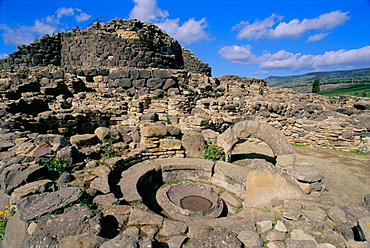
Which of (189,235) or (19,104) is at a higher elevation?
(19,104)

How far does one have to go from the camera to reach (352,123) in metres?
9.37

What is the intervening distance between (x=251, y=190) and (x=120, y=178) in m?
3.13

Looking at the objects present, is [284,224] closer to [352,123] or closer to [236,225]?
[236,225]

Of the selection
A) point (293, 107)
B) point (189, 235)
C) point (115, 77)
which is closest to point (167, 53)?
point (115, 77)

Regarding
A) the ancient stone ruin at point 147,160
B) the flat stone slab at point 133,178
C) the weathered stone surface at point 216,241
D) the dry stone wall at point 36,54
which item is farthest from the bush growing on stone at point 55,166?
the dry stone wall at point 36,54

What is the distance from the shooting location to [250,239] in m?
3.01

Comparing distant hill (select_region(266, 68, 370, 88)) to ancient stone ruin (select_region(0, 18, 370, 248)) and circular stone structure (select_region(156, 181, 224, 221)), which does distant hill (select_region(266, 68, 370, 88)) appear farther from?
circular stone structure (select_region(156, 181, 224, 221))

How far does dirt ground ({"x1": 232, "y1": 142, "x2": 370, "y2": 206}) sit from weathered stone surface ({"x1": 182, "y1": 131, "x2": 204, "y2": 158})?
1.31 meters

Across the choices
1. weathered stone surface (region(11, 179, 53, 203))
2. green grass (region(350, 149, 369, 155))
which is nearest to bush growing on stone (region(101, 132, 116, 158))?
weathered stone surface (region(11, 179, 53, 203))

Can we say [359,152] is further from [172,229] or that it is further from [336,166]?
[172,229]

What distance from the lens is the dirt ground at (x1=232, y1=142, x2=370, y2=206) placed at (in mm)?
5507

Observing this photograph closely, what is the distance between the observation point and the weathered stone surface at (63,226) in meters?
2.55

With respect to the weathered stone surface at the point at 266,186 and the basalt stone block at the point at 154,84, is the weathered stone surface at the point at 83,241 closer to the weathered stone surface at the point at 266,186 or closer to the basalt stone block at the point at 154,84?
the weathered stone surface at the point at 266,186

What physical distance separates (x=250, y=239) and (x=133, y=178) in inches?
123
